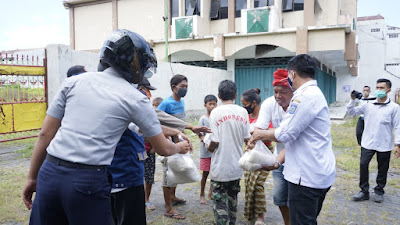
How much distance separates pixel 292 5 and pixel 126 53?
15473 millimetres

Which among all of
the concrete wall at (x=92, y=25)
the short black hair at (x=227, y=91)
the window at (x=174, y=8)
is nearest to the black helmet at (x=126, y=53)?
the short black hair at (x=227, y=91)

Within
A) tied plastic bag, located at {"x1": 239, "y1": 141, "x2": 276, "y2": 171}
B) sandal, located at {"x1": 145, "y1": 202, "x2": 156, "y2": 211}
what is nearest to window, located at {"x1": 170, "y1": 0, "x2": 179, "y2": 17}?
sandal, located at {"x1": 145, "y1": 202, "x2": 156, "y2": 211}

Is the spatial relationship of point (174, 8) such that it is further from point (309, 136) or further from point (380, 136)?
point (309, 136)

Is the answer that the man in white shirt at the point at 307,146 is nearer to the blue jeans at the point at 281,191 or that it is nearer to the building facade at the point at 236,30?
the blue jeans at the point at 281,191

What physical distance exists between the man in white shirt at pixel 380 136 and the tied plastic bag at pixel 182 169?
8.86 feet

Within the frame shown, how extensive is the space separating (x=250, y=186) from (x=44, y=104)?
6.29 m

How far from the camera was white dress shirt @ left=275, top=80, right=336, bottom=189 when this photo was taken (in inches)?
87.8

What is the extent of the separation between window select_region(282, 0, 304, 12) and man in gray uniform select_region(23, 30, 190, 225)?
1534cm

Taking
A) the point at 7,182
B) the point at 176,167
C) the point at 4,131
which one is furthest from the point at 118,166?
the point at 4,131

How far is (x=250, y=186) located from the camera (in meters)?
3.63

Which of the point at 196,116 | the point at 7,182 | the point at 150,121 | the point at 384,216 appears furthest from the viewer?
the point at 196,116

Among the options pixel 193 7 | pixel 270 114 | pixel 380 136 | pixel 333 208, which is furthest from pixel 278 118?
pixel 193 7

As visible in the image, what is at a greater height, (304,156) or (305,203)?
(304,156)

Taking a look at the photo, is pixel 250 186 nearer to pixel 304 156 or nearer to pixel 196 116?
pixel 304 156
